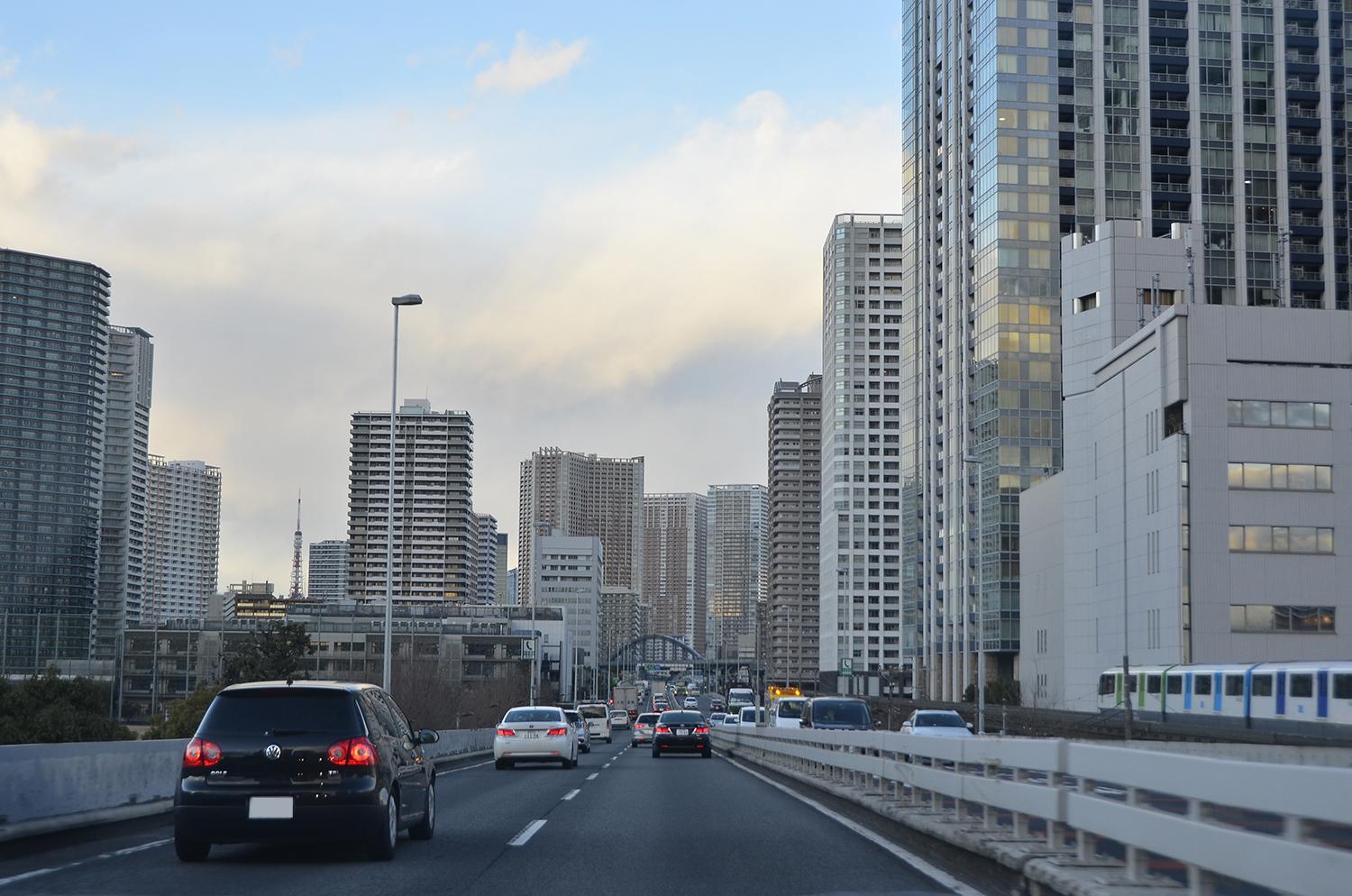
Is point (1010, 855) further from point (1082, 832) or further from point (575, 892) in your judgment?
point (575, 892)

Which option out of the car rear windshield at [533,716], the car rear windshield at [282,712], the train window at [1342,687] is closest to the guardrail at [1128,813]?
the car rear windshield at [282,712]

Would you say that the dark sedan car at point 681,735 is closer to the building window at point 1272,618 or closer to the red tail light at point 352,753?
the red tail light at point 352,753

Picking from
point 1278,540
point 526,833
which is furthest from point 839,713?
point 1278,540

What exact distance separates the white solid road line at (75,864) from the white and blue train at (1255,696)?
3391 centimetres

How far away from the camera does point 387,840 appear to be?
11852 millimetres

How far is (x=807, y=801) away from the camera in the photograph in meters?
19.6

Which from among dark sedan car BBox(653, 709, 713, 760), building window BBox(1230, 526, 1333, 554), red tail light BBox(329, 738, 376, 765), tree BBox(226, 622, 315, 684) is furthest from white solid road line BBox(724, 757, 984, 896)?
building window BBox(1230, 526, 1333, 554)

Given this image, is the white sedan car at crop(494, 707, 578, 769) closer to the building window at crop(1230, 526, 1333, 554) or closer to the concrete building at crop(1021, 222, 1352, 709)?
the concrete building at crop(1021, 222, 1352, 709)

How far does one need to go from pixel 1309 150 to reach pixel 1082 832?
107 meters

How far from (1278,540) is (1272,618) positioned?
3.91 metres

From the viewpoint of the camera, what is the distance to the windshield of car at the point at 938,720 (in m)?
33.3

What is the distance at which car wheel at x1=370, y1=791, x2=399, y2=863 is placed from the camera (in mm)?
11781

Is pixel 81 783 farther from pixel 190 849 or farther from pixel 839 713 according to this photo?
pixel 839 713

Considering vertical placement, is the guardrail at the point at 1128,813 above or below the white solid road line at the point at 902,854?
above
